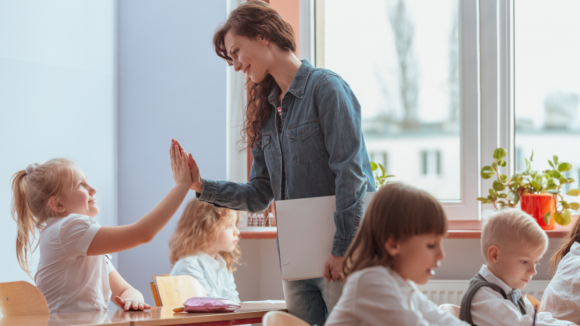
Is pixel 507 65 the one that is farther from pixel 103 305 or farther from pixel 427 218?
pixel 103 305

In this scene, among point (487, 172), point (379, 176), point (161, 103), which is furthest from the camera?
point (161, 103)

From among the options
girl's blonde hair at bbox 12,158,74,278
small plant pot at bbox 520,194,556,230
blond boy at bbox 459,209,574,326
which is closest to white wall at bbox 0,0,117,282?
girl's blonde hair at bbox 12,158,74,278

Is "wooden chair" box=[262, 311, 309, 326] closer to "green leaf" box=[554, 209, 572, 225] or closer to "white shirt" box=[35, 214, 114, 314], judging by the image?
"white shirt" box=[35, 214, 114, 314]

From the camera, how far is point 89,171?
8.97ft

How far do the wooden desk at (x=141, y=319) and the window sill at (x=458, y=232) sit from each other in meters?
1.17

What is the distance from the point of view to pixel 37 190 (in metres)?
1.80

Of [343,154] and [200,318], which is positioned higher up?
[343,154]

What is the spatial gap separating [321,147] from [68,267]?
882 mm

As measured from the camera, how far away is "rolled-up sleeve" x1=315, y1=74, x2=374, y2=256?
1.45 m

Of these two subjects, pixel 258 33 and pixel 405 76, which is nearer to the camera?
pixel 258 33

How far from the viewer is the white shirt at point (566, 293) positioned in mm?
1746

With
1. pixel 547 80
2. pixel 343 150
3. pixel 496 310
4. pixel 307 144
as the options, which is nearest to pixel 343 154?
pixel 343 150

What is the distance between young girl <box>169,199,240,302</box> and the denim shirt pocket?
113cm

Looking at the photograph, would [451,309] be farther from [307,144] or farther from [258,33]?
[258,33]
